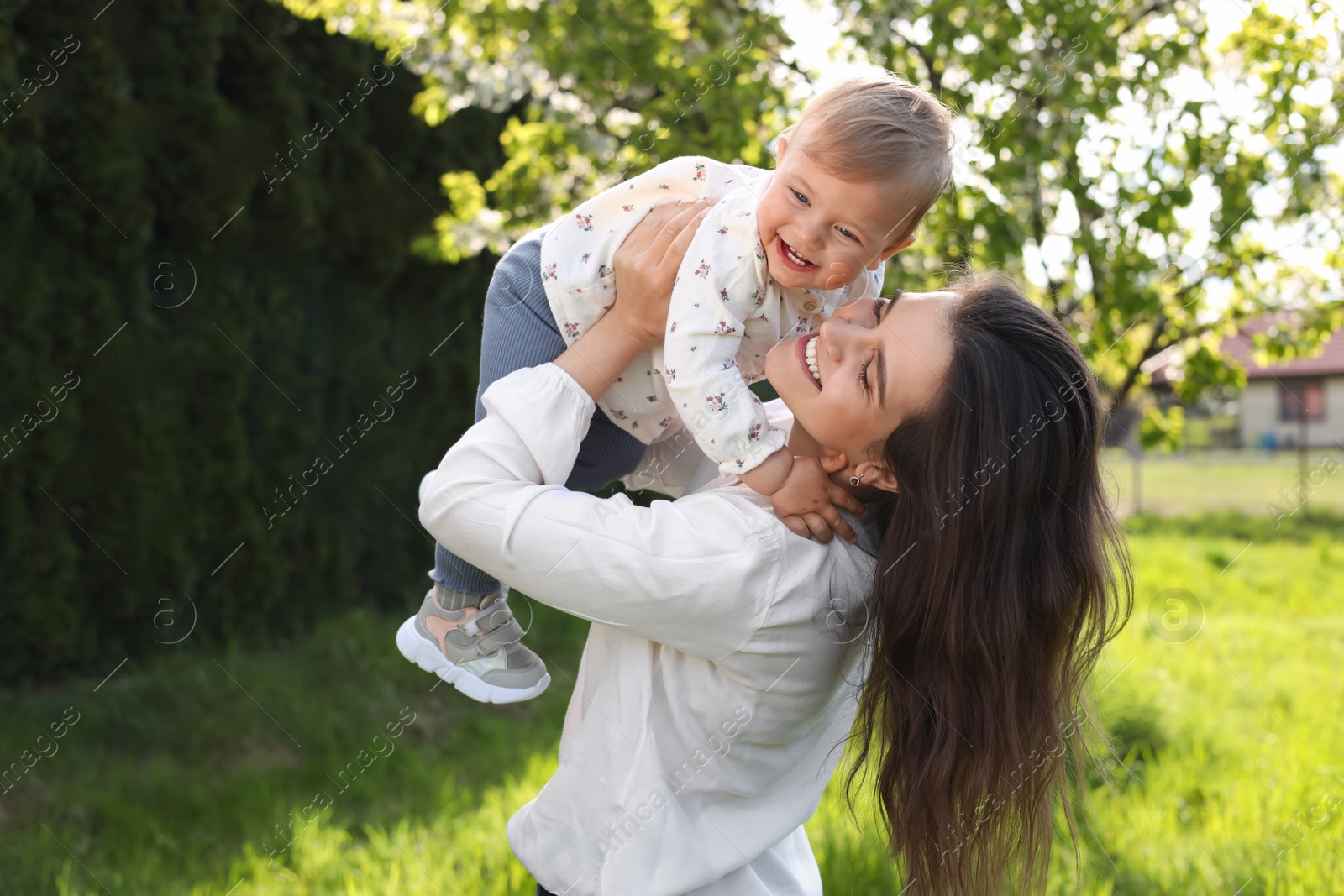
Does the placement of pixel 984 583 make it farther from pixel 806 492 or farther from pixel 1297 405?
pixel 1297 405

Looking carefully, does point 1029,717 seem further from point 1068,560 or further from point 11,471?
point 11,471

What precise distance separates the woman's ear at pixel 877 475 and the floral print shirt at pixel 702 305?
4.7 inches

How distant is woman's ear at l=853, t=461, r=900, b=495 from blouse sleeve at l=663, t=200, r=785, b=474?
0.12 m

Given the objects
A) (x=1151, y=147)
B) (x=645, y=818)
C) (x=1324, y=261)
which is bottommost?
(x=1324, y=261)

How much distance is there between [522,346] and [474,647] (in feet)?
1.60

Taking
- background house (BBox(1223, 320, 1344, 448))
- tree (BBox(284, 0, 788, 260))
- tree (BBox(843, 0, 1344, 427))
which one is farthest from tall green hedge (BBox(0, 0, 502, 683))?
background house (BBox(1223, 320, 1344, 448))

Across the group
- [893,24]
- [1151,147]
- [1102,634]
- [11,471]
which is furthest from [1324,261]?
[11,471]

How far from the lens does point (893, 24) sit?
3520 mm

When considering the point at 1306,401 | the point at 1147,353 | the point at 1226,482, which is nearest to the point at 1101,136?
the point at 1147,353

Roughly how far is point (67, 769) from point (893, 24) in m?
3.68

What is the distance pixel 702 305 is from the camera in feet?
Answer: 5.01

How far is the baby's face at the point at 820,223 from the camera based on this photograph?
5.11 feet

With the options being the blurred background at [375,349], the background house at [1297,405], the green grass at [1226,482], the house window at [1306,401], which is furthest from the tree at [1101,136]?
the house window at [1306,401]

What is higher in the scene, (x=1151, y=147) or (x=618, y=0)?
(x=618, y=0)
